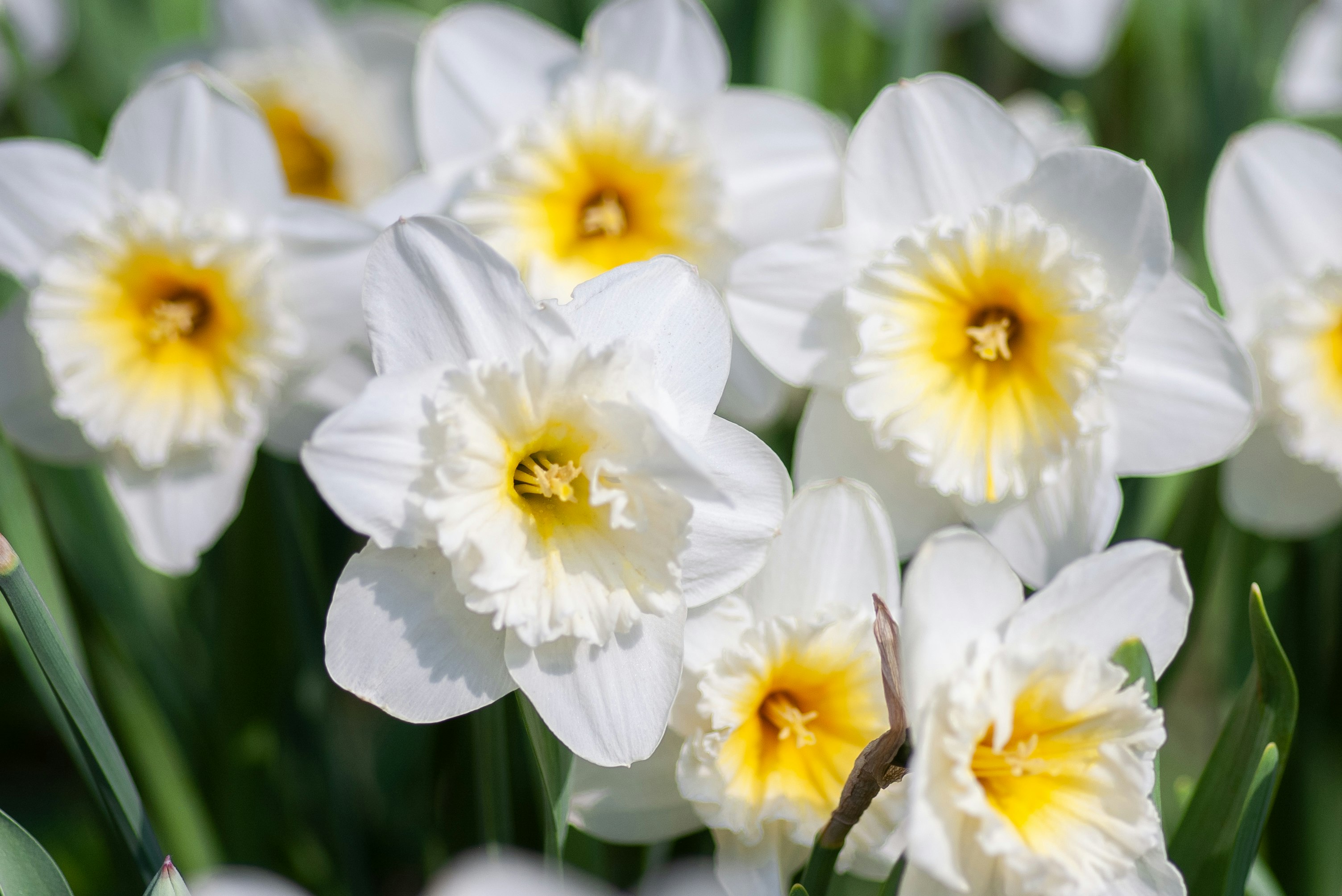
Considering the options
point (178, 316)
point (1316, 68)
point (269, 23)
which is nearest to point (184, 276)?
point (178, 316)

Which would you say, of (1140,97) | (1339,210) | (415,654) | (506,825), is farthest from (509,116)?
(1140,97)

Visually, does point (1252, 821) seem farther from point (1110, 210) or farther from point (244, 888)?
point (244, 888)

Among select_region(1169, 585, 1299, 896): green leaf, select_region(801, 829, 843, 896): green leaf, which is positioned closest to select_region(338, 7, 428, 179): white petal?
select_region(801, 829, 843, 896): green leaf

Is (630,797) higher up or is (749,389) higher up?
(749,389)

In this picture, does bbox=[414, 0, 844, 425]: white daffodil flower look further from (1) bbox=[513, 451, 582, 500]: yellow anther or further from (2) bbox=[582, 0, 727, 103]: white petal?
(1) bbox=[513, 451, 582, 500]: yellow anther

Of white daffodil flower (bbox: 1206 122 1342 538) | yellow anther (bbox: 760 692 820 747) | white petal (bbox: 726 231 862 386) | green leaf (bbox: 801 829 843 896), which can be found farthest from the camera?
white daffodil flower (bbox: 1206 122 1342 538)

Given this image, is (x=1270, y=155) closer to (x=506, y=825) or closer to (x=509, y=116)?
(x=509, y=116)

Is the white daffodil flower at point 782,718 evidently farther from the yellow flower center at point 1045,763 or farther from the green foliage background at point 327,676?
the green foliage background at point 327,676
